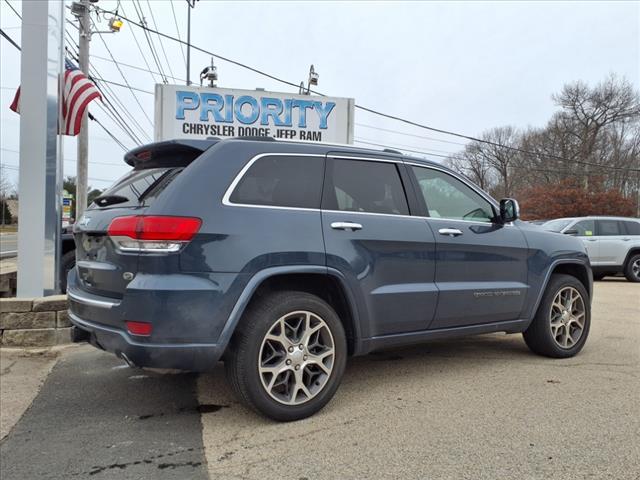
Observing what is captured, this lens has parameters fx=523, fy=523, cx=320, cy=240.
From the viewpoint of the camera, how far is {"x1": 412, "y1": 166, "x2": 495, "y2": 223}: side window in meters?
4.31

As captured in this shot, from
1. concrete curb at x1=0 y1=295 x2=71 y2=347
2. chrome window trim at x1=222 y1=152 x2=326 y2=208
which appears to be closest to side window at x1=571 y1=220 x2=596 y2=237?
chrome window trim at x1=222 y1=152 x2=326 y2=208

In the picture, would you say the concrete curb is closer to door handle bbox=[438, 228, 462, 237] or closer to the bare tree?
door handle bbox=[438, 228, 462, 237]

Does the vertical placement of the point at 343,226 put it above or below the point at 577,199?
below

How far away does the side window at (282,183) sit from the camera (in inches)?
133

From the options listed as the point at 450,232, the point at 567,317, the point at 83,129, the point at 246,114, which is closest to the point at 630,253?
the point at 567,317

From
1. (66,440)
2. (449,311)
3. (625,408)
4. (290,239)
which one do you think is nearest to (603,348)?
(625,408)

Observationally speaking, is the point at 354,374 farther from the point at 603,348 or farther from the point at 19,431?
the point at 603,348

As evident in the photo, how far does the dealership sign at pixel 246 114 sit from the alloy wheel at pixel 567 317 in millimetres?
7524

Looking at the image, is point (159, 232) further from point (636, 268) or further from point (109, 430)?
point (636, 268)

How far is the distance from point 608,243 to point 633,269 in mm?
975

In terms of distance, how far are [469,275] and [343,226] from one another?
4.32 ft

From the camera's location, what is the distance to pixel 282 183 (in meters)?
3.57

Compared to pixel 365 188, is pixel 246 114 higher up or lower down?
higher up

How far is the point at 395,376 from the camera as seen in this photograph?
14.7ft
